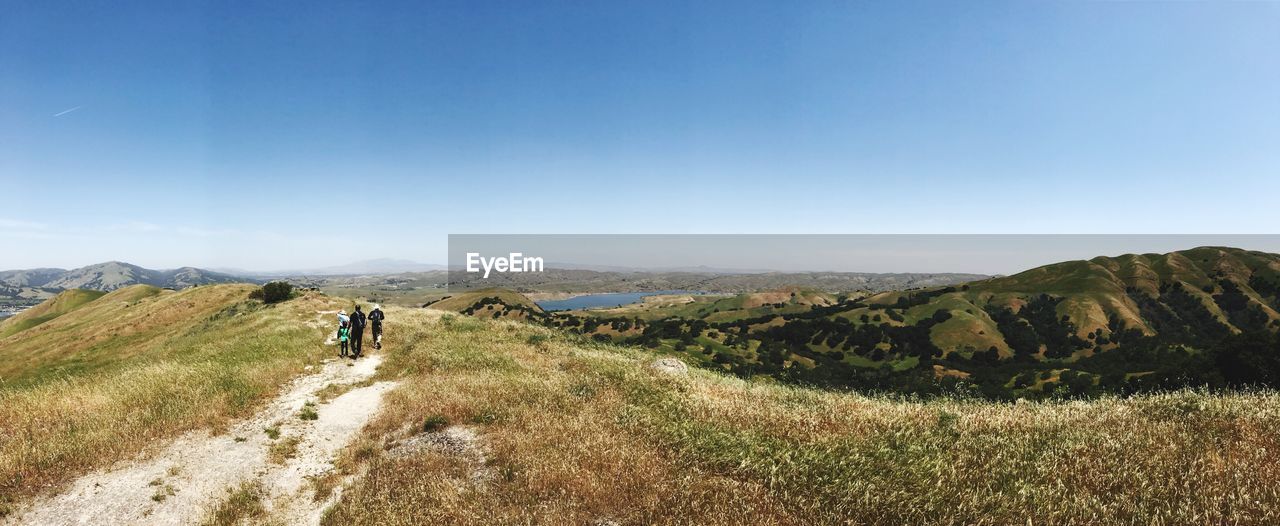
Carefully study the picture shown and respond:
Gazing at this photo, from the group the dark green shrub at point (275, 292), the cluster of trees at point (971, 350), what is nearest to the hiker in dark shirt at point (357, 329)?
the dark green shrub at point (275, 292)

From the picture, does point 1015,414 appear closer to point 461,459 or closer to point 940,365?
point 461,459

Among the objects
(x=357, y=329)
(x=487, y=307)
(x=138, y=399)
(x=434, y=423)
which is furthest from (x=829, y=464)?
(x=487, y=307)

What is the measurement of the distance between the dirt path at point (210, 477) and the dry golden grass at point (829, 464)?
109 centimetres

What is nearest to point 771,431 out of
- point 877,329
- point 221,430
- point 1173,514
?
point 1173,514

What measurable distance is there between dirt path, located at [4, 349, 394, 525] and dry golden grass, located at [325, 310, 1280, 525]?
1.09 meters

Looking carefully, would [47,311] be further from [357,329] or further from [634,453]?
[634,453]

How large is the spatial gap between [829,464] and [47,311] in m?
145

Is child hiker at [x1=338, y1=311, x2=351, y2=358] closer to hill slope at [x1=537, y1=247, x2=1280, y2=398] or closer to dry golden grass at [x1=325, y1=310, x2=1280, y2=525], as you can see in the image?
dry golden grass at [x1=325, y1=310, x2=1280, y2=525]

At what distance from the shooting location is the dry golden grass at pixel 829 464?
6.11m

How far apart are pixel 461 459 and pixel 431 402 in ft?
15.6

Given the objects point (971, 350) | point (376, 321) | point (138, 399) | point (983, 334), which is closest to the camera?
point (138, 399)

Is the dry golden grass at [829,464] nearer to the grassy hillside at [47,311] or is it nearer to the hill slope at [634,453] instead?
the hill slope at [634,453]

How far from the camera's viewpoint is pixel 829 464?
25.1 ft

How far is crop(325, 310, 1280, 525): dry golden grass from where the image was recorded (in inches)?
241
